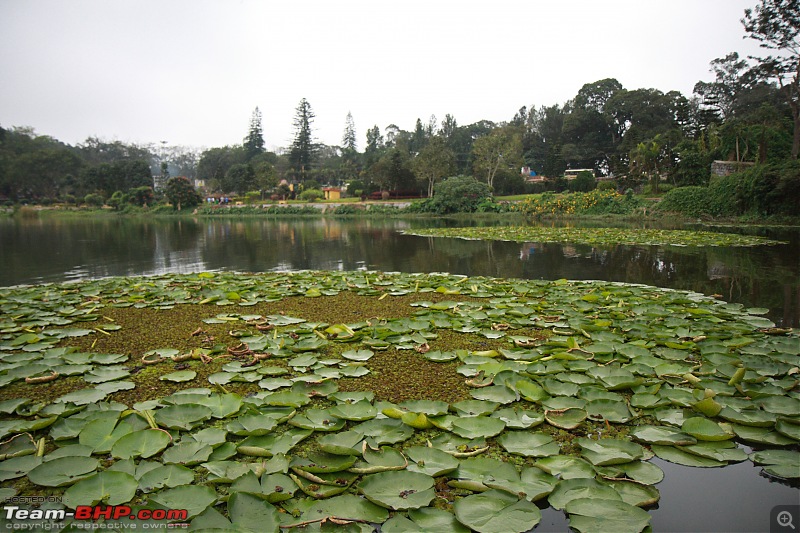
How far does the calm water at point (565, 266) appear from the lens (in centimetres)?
170

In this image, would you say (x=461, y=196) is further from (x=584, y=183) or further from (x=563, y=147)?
(x=563, y=147)

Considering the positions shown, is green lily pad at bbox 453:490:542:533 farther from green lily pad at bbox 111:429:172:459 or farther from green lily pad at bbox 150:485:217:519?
green lily pad at bbox 111:429:172:459

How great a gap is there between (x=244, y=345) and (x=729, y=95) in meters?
47.2

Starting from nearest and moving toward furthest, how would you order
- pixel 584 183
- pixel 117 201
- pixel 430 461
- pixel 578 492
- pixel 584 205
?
1. pixel 578 492
2. pixel 430 461
3. pixel 584 205
4. pixel 584 183
5. pixel 117 201

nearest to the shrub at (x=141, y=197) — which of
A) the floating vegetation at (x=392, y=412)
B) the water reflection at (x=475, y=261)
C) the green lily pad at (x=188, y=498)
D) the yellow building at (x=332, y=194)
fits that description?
the yellow building at (x=332, y=194)

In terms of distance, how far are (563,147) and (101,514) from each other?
49.0 meters

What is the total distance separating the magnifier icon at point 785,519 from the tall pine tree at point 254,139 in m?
70.2

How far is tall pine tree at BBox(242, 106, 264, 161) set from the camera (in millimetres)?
66438

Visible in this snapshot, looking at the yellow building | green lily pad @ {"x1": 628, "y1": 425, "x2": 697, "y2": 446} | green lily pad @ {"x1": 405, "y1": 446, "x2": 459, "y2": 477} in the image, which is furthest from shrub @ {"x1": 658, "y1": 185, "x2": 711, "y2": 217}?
the yellow building

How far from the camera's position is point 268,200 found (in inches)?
1880

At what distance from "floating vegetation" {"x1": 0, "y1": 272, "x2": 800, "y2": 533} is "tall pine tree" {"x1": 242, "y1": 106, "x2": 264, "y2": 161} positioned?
221 ft

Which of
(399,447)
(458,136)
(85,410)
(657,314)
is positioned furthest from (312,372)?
(458,136)

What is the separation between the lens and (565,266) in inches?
332

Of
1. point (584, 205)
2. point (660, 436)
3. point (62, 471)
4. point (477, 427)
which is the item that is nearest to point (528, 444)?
point (477, 427)
